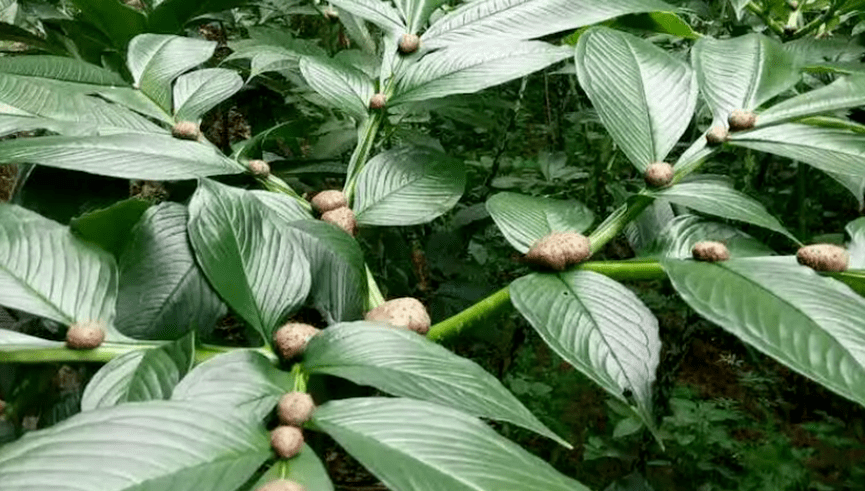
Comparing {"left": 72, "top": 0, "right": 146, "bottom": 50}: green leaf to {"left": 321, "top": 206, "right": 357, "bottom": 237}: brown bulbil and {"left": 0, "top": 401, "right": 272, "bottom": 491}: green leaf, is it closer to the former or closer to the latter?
{"left": 321, "top": 206, "right": 357, "bottom": 237}: brown bulbil

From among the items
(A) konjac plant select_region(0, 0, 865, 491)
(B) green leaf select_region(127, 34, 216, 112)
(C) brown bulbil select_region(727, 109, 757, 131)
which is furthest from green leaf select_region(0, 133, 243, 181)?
(C) brown bulbil select_region(727, 109, 757, 131)

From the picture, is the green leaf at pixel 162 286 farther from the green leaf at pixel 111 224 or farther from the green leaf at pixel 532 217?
the green leaf at pixel 532 217

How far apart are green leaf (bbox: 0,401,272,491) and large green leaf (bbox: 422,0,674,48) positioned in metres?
0.42

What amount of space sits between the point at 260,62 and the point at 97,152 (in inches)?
10.3

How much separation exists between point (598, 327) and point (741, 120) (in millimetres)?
212

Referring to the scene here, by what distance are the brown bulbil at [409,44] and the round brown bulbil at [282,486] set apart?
1.45 feet

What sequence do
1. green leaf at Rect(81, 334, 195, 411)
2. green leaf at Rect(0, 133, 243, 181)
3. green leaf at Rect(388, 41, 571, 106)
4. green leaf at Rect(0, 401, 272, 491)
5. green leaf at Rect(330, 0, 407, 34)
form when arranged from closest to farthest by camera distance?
green leaf at Rect(0, 401, 272, 491) < green leaf at Rect(81, 334, 195, 411) < green leaf at Rect(0, 133, 243, 181) < green leaf at Rect(388, 41, 571, 106) < green leaf at Rect(330, 0, 407, 34)

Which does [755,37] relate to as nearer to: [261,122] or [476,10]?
[476,10]

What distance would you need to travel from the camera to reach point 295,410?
35cm

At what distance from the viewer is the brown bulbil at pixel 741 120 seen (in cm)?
55

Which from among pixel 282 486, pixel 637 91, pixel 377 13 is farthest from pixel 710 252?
pixel 377 13

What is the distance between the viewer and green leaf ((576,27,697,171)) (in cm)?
55

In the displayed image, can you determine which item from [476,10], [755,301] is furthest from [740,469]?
[755,301]

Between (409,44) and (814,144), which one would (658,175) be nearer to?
(814,144)
